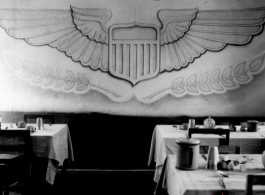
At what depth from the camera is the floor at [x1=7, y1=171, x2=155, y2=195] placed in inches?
173

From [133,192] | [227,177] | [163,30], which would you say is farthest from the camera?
[163,30]

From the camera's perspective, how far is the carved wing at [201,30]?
5.36m

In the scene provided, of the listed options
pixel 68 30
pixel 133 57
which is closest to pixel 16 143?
pixel 68 30

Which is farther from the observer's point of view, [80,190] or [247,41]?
[247,41]

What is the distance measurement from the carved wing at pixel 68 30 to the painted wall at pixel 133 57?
16 millimetres

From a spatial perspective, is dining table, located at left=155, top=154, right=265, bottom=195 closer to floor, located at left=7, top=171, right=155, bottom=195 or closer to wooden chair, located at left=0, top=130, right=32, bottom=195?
wooden chair, located at left=0, top=130, right=32, bottom=195

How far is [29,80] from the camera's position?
5434mm

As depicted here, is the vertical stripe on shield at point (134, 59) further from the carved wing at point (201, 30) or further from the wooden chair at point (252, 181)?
the wooden chair at point (252, 181)

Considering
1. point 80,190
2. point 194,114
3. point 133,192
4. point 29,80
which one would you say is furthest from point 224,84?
point 29,80

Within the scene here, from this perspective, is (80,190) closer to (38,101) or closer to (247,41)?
(38,101)

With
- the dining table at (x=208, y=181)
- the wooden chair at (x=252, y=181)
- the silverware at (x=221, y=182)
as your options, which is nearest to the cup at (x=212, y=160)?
the dining table at (x=208, y=181)

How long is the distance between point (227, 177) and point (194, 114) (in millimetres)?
3418

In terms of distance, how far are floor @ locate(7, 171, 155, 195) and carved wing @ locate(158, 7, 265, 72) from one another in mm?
1975

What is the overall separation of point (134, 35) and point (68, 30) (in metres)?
1.10
